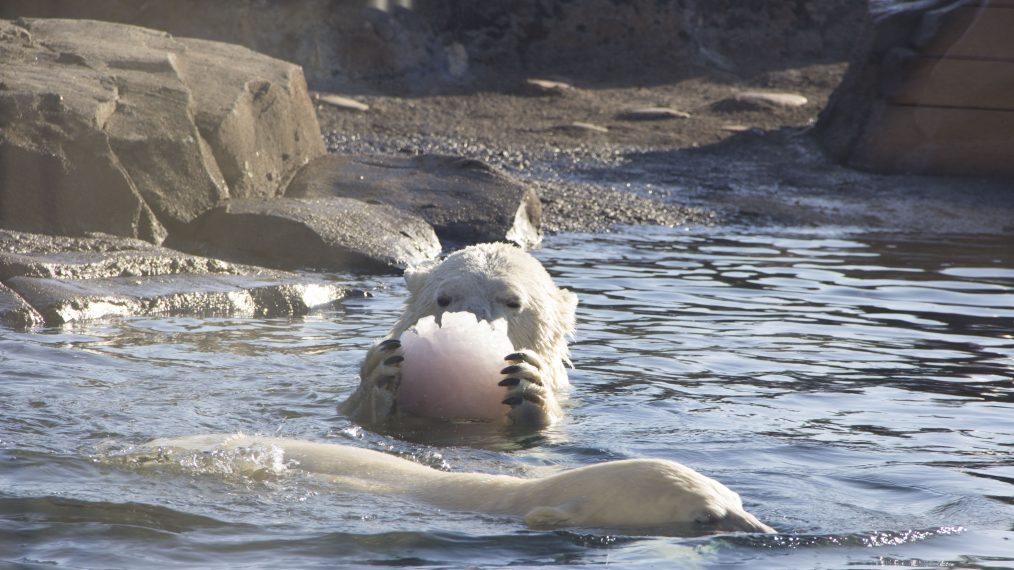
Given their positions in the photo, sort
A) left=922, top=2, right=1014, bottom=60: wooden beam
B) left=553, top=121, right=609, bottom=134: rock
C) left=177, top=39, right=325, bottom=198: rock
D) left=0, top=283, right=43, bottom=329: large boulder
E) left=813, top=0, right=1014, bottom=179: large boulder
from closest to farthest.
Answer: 1. left=0, top=283, right=43, bottom=329: large boulder
2. left=177, top=39, right=325, bottom=198: rock
3. left=922, top=2, right=1014, bottom=60: wooden beam
4. left=813, top=0, right=1014, bottom=179: large boulder
5. left=553, top=121, right=609, bottom=134: rock

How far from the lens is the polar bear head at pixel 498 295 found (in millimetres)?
5609

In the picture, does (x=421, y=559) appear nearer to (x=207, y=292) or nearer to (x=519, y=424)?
(x=519, y=424)

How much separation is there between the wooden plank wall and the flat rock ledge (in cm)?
771

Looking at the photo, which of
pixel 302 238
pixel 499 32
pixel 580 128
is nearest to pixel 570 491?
pixel 302 238

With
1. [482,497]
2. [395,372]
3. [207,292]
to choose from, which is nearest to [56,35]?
[207,292]

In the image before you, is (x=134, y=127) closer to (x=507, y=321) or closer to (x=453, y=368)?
(x=507, y=321)

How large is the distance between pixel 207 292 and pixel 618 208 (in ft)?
18.5

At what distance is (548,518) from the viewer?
370cm

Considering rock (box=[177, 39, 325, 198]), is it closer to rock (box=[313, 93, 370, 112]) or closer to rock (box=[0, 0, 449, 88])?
rock (box=[313, 93, 370, 112])

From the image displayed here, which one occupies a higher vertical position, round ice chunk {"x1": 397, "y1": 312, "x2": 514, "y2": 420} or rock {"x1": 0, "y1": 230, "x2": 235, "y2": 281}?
rock {"x1": 0, "y1": 230, "x2": 235, "y2": 281}

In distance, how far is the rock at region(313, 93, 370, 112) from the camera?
52.6ft

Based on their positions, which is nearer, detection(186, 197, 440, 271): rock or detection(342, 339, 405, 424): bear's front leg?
detection(342, 339, 405, 424): bear's front leg

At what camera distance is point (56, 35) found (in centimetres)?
1056

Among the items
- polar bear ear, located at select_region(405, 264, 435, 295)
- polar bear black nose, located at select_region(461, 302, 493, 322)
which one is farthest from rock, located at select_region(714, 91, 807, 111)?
polar bear black nose, located at select_region(461, 302, 493, 322)
